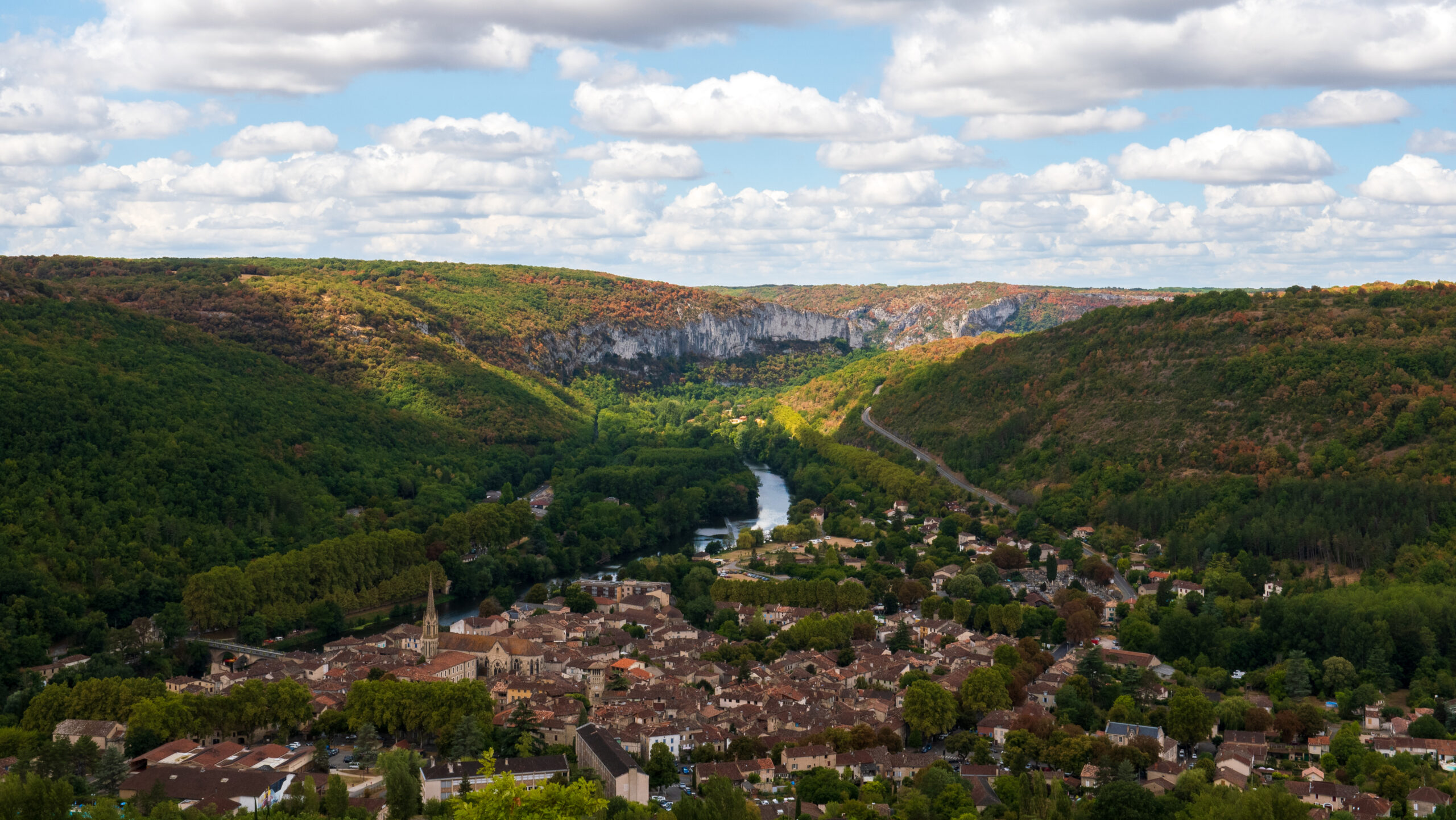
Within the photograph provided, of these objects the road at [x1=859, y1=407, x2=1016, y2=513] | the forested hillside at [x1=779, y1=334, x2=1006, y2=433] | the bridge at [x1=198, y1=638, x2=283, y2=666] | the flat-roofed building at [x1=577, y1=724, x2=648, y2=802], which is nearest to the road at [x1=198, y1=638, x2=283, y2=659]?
the bridge at [x1=198, y1=638, x2=283, y2=666]

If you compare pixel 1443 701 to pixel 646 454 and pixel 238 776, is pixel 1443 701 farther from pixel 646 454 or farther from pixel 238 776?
pixel 646 454

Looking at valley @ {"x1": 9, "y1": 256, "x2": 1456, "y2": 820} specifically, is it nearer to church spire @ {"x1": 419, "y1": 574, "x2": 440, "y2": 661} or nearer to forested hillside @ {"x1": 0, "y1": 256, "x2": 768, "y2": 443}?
church spire @ {"x1": 419, "y1": 574, "x2": 440, "y2": 661}

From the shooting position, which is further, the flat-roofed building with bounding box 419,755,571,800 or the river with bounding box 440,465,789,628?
the river with bounding box 440,465,789,628

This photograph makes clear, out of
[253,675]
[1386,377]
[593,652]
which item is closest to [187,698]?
[253,675]

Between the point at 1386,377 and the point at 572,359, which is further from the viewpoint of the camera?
the point at 572,359

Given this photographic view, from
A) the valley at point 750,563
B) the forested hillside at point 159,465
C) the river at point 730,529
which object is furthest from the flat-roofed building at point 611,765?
the forested hillside at point 159,465

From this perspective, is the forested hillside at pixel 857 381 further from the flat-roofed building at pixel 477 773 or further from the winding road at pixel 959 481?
the flat-roofed building at pixel 477 773
